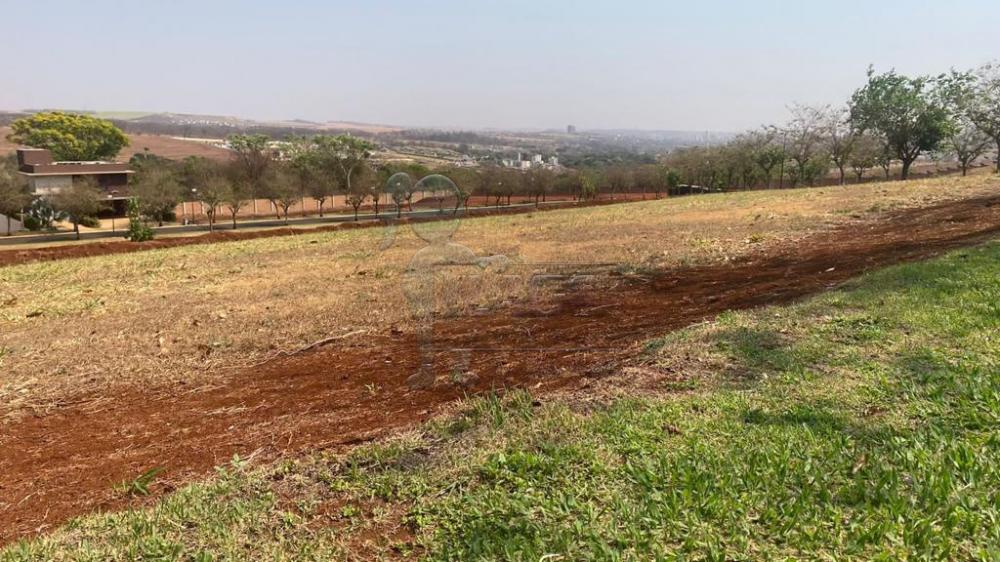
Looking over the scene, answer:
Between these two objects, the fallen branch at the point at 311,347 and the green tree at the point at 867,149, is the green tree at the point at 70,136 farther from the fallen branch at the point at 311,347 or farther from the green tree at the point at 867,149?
the green tree at the point at 867,149

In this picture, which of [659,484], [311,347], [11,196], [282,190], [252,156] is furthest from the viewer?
[252,156]

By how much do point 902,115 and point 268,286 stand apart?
146ft

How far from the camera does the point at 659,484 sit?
3.12 meters

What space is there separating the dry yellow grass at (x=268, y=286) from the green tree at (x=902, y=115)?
19.7 metres

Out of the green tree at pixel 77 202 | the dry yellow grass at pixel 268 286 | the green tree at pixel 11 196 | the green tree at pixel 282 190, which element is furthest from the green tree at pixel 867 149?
the green tree at pixel 11 196

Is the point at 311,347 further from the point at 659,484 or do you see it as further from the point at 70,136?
the point at 70,136

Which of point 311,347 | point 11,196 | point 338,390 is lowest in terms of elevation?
point 11,196

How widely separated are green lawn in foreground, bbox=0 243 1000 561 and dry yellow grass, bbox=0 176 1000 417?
3797 millimetres

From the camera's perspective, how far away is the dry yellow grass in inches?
297

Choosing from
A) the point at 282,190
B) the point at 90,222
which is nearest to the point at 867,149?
the point at 282,190

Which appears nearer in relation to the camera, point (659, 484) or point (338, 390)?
point (659, 484)

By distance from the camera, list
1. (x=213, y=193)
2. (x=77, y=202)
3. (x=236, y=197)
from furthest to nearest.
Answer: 1. (x=236, y=197)
2. (x=213, y=193)
3. (x=77, y=202)

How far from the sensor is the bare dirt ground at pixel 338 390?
4250mm

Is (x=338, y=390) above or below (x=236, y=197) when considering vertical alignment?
above
